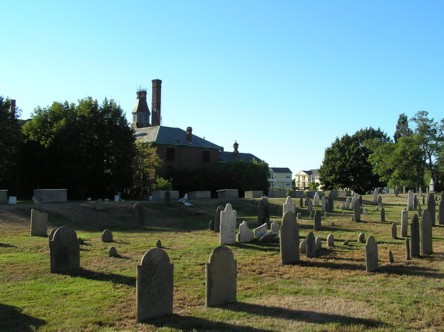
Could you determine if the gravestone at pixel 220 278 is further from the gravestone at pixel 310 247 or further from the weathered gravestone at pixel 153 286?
the gravestone at pixel 310 247

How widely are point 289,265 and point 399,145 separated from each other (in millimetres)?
40392

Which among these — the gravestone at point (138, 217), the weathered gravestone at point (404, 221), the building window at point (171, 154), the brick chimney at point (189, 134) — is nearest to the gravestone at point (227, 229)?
the weathered gravestone at point (404, 221)

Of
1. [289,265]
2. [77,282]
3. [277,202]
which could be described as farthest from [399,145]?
[77,282]

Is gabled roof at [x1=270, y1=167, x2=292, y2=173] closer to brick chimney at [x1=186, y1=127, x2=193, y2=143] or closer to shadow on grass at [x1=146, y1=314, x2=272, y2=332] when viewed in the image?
brick chimney at [x1=186, y1=127, x2=193, y2=143]

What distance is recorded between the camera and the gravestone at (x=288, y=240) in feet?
37.1

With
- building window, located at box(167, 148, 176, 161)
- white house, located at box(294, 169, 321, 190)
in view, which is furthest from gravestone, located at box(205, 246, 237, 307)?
white house, located at box(294, 169, 321, 190)

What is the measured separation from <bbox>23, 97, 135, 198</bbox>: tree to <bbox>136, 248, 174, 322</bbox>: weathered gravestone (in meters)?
31.3

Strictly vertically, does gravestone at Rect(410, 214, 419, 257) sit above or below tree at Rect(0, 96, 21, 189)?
below

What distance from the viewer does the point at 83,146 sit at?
1460 inches

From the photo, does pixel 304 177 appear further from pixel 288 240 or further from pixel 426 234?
pixel 288 240

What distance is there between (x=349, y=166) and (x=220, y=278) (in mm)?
63477

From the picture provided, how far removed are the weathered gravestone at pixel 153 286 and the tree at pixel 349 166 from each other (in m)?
62.7

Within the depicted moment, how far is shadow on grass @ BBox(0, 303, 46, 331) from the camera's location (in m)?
6.32

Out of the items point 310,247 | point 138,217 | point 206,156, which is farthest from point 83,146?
point 310,247
